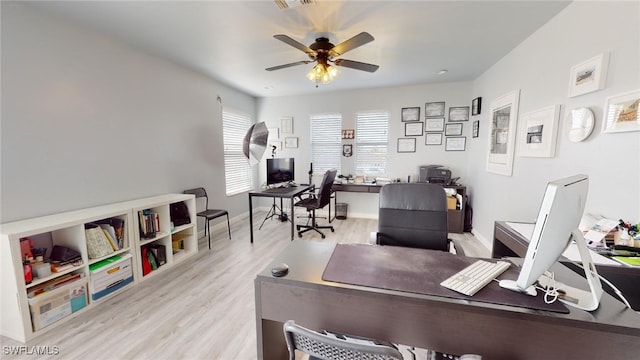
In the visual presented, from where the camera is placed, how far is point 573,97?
1.92 m

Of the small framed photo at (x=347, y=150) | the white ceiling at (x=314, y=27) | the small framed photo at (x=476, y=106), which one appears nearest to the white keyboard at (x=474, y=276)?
the white ceiling at (x=314, y=27)

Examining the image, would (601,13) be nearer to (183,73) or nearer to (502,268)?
(502,268)

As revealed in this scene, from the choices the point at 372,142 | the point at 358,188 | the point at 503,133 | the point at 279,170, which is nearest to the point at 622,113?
the point at 503,133

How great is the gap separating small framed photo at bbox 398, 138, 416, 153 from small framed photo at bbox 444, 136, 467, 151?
55 centimetres

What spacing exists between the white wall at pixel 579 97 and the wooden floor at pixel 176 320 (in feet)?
8.60

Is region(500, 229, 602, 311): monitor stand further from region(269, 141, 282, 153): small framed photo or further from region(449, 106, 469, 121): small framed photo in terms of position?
region(269, 141, 282, 153): small framed photo

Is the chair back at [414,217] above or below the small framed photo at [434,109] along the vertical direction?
below

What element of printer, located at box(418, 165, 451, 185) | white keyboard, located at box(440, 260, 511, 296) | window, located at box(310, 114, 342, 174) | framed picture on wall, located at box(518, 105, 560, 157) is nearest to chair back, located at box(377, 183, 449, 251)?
white keyboard, located at box(440, 260, 511, 296)

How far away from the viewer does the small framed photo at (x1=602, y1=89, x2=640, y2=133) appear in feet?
4.68

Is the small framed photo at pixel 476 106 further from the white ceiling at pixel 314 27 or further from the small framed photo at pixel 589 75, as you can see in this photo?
the small framed photo at pixel 589 75

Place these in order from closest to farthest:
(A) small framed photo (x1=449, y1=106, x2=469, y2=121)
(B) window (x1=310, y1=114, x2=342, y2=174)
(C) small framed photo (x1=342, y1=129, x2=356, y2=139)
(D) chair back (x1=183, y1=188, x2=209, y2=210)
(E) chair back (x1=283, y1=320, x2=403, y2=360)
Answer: (E) chair back (x1=283, y1=320, x2=403, y2=360) < (D) chair back (x1=183, y1=188, x2=209, y2=210) < (A) small framed photo (x1=449, y1=106, x2=469, y2=121) < (C) small framed photo (x1=342, y1=129, x2=356, y2=139) < (B) window (x1=310, y1=114, x2=342, y2=174)

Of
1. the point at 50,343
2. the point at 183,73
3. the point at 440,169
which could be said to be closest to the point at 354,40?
the point at 183,73

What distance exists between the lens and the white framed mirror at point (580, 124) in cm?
174

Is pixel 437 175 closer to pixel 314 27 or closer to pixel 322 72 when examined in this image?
pixel 322 72
